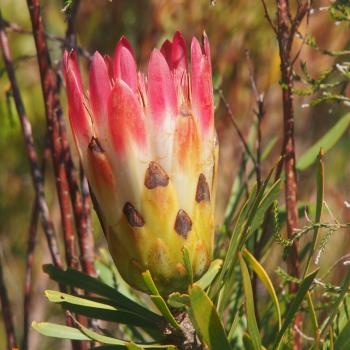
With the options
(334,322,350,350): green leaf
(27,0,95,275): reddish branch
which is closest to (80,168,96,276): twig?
(27,0,95,275): reddish branch

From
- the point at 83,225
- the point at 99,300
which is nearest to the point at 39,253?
the point at 83,225

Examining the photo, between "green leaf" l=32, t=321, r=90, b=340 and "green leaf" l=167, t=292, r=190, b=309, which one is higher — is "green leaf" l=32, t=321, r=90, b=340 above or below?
below

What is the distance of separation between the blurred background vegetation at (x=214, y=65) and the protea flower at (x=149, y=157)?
1347 mm

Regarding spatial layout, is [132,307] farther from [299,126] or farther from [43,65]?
[299,126]

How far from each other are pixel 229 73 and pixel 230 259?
1.54m

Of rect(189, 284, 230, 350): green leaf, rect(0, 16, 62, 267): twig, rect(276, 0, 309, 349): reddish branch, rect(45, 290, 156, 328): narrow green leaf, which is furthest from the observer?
rect(0, 16, 62, 267): twig

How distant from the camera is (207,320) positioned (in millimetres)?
574

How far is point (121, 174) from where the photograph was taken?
62cm

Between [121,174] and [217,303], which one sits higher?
[121,174]

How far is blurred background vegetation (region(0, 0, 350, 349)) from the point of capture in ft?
6.75

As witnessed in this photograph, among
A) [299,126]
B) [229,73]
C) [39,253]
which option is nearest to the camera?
→ [229,73]

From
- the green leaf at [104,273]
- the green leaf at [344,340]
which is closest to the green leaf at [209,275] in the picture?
the green leaf at [344,340]

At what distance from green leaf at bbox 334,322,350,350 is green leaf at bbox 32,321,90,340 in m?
0.21

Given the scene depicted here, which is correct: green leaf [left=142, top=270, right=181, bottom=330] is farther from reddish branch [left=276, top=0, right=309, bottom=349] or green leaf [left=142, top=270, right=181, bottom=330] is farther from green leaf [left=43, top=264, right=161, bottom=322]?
reddish branch [left=276, top=0, right=309, bottom=349]
